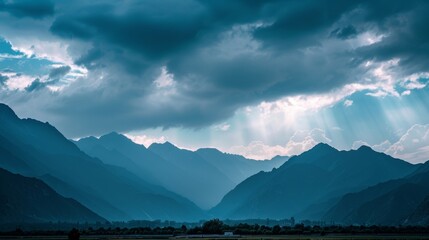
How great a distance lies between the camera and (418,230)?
182 meters

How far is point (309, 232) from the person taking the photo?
186875mm

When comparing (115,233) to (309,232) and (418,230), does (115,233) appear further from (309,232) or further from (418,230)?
(418,230)

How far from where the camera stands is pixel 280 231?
628 ft

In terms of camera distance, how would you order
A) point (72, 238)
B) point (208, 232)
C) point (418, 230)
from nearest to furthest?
point (72, 238)
point (418, 230)
point (208, 232)

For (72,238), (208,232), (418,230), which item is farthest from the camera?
(208,232)

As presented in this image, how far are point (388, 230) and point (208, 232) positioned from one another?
202ft

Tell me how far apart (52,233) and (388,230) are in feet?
377

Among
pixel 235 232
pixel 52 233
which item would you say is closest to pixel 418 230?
pixel 235 232

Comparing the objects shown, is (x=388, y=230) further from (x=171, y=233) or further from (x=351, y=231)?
(x=171, y=233)

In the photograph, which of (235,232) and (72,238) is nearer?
(72,238)

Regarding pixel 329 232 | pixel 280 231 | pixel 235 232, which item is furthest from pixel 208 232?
pixel 329 232

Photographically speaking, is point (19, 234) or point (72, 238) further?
point (19, 234)

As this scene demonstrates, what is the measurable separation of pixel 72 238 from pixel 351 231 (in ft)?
383

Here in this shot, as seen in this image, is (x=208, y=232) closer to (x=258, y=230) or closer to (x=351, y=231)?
(x=258, y=230)
